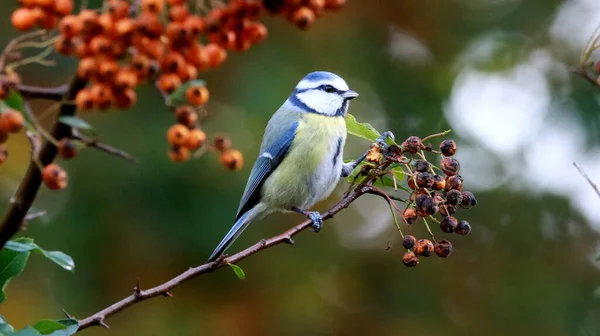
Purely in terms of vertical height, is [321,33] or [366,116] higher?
[321,33]

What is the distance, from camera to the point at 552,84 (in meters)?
5.50

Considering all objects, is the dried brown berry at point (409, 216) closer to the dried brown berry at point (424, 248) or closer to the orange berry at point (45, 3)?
the dried brown berry at point (424, 248)

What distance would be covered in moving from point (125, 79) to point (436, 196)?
1.00 m

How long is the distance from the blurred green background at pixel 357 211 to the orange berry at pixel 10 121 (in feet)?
11.4

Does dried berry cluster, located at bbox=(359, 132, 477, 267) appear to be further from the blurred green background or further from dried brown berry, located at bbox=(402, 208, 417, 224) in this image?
the blurred green background

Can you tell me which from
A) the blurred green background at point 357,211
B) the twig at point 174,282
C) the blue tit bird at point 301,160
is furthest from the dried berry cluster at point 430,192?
the blurred green background at point 357,211

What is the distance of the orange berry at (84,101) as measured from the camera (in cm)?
110

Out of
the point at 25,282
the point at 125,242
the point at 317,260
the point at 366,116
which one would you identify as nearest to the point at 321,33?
the point at 366,116

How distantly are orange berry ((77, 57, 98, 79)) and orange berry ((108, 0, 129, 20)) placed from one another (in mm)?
78

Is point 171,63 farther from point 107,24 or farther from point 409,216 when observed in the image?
point 409,216

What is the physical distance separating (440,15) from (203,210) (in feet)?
8.40

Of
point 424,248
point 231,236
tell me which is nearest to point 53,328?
point 424,248

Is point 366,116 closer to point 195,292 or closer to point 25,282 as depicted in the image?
point 195,292

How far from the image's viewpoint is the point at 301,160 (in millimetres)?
3449
